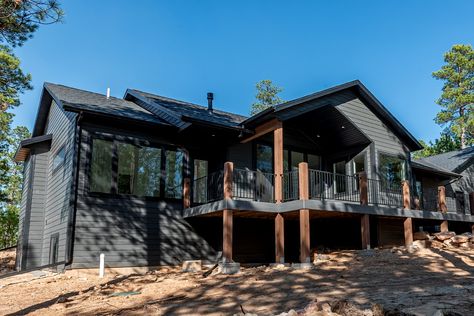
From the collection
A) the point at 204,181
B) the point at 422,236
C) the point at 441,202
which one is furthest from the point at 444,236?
the point at 204,181

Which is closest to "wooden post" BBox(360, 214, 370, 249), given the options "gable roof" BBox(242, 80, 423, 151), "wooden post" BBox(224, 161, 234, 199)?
"gable roof" BBox(242, 80, 423, 151)

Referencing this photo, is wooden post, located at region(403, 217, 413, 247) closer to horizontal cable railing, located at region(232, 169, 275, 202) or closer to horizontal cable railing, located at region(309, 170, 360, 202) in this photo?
horizontal cable railing, located at region(309, 170, 360, 202)

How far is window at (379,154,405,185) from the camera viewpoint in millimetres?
15306

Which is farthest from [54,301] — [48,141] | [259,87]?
[259,87]

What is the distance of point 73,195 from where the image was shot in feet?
36.8

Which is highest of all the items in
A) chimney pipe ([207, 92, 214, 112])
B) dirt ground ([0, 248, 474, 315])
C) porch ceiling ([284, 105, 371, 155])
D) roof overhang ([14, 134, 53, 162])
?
chimney pipe ([207, 92, 214, 112])

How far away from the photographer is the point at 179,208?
13.0 metres

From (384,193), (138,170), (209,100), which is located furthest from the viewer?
(209,100)

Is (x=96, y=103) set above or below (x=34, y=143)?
above

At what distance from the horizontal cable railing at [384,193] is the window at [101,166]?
334 inches

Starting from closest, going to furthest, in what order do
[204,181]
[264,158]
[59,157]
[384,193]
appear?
[59,157] → [204,181] → [264,158] → [384,193]

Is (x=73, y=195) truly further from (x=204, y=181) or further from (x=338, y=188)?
(x=338, y=188)

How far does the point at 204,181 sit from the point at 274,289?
21.3ft

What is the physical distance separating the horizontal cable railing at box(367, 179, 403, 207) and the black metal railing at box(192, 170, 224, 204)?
16.9 ft
